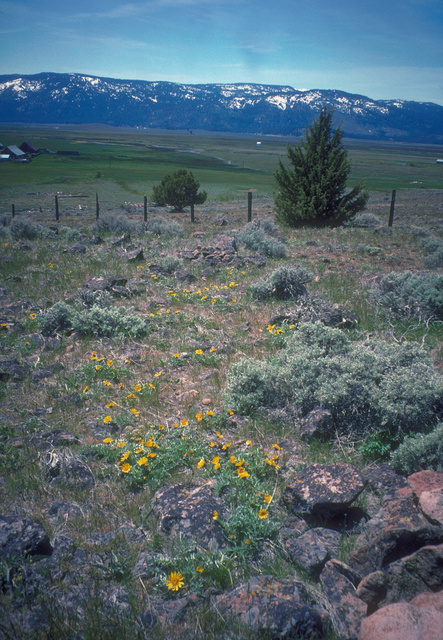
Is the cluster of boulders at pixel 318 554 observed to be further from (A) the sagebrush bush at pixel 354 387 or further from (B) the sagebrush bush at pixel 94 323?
(B) the sagebrush bush at pixel 94 323

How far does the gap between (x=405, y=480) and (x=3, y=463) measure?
3.68 meters

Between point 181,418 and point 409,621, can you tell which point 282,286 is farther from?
point 409,621

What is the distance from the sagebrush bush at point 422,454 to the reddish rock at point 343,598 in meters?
1.26

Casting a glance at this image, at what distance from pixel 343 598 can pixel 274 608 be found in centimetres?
43

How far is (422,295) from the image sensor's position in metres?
7.09

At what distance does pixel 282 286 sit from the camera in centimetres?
830

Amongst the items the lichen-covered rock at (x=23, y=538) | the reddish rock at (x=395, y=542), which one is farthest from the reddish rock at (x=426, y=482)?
the lichen-covered rock at (x=23, y=538)

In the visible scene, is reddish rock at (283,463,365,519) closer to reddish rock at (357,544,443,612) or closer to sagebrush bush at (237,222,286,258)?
reddish rock at (357,544,443,612)

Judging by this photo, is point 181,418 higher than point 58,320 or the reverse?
the reverse

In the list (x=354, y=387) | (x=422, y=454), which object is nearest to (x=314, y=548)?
(x=422, y=454)

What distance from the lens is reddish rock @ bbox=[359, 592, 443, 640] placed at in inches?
70.9

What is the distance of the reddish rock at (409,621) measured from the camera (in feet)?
5.91

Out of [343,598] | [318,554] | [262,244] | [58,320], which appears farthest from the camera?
[262,244]

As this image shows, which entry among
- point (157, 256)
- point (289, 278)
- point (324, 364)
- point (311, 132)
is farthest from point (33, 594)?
point (311, 132)
